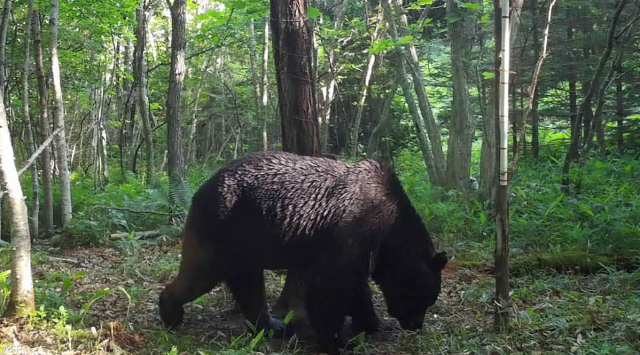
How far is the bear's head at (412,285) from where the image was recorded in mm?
5242

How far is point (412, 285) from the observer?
5297mm

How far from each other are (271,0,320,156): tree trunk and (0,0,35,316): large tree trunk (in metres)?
2.92

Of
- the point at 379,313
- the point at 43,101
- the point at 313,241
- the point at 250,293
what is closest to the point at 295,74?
the point at 313,241

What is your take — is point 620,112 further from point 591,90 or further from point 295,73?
point 295,73

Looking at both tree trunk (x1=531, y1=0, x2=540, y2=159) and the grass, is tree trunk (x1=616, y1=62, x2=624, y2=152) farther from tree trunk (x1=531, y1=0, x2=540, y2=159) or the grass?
the grass

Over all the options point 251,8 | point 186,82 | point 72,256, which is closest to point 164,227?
point 72,256

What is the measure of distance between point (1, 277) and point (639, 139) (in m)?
12.4

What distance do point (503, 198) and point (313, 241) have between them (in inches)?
65.1

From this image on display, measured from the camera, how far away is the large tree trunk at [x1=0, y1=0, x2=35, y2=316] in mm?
4090

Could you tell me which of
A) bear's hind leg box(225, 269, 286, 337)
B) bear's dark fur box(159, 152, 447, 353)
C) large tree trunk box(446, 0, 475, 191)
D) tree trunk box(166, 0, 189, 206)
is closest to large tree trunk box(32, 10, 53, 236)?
tree trunk box(166, 0, 189, 206)

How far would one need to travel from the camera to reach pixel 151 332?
475 centimetres

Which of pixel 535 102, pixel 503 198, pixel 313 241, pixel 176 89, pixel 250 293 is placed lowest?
pixel 250 293

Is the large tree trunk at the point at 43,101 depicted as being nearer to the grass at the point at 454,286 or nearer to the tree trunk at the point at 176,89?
the grass at the point at 454,286

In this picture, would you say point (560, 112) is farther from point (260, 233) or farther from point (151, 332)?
point (151, 332)
